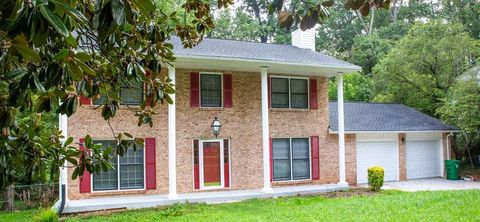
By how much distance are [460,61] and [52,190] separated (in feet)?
59.2

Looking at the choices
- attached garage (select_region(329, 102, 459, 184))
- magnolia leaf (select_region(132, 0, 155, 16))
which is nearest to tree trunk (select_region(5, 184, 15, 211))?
attached garage (select_region(329, 102, 459, 184))

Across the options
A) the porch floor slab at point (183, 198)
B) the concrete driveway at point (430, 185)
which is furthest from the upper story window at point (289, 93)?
the concrete driveway at point (430, 185)

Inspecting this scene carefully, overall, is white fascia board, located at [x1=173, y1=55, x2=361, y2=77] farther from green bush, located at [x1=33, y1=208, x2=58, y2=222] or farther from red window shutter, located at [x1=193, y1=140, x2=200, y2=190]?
green bush, located at [x1=33, y1=208, x2=58, y2=222]

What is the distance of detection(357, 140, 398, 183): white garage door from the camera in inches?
703

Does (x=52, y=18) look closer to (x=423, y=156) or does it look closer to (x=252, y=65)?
(x=252, y=65)

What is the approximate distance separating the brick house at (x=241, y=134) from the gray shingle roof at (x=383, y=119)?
0.10 m

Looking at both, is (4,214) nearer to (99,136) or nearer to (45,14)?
(99,136)

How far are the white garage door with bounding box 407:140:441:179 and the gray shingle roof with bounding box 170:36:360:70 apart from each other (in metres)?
5.23

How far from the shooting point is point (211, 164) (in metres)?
15.2

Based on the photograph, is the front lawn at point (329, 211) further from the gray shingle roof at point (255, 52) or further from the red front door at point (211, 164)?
the gray shingle roof at point (255, 52)

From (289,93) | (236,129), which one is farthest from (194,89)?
(289,93)

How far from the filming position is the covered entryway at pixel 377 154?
1788 cm

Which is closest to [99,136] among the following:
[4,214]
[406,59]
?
[4,214]

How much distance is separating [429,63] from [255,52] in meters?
9.79
